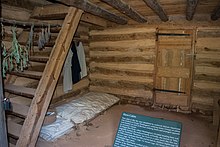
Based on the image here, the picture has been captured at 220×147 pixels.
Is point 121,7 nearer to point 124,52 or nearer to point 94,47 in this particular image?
point 124,52

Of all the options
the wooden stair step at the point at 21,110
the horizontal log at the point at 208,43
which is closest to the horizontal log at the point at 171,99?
the horizontal log at the point at 208,43

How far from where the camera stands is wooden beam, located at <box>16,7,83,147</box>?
208 centimetres

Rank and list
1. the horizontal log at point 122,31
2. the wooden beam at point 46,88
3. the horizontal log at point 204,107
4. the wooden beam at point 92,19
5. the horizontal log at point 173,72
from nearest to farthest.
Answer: the wooden beam at point 46,88 < the wooden beam at point 92,19 < the horizontal log at point 204,107 < the horizontal log at point 173,72 < the horizontal log at point 122,31

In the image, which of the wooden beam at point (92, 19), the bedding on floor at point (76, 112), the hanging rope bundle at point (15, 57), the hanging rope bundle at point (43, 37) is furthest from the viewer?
the wooden beam at point (92, 19)

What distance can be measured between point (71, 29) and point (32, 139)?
4.82ft

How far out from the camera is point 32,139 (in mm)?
2123

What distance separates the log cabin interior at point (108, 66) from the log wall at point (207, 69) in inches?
0.7

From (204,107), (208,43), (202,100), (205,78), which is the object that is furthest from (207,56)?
(204,107)

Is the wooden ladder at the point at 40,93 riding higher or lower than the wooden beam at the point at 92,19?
lower

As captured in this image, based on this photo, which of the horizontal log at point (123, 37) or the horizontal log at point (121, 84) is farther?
the horizontal log at point (121, 84)

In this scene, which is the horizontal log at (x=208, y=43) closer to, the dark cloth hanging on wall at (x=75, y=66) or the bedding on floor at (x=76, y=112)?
the bedding on floor at (x=76, y=112)

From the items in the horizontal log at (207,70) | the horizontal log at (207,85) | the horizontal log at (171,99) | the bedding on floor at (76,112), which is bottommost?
the bedding on floor at (76,112)

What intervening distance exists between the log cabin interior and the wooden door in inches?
0.8

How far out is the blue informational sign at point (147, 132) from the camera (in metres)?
2.10
